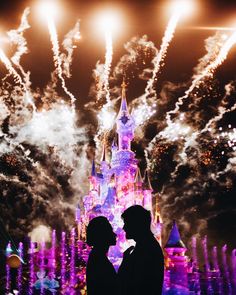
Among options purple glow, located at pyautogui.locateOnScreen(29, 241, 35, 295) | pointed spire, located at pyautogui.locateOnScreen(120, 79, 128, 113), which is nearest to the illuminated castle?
pointed spire, located at pyautogui.locateOnScreen(120, 79, 128, 113)

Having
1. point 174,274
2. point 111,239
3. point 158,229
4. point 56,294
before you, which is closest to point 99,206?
point 158,229

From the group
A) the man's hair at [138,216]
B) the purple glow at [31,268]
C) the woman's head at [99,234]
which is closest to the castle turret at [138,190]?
the purple glow at [31,268]

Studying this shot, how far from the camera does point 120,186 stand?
4531 centimetres

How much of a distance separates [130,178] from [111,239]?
4211 cm

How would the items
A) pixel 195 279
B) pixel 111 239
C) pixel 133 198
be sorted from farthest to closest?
pixel 133 198, pixel 195 279, pixel 111 239

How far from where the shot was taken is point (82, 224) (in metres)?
50.6

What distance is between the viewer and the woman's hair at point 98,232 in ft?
11.8

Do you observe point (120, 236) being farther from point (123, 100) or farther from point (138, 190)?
point (123, 100)

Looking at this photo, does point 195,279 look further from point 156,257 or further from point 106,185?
point 156,257

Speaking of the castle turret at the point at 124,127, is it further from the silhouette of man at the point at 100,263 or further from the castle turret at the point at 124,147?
the silhouette of man at the point at 100,263

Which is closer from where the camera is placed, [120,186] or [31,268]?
[31,268]

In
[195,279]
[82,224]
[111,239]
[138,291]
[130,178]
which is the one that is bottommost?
[195,279]

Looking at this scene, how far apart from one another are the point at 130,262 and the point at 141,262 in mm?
153

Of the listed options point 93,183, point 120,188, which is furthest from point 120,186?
point 93,183
